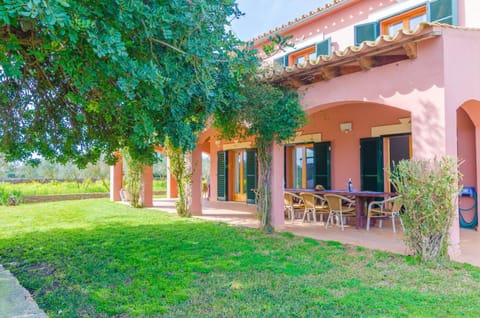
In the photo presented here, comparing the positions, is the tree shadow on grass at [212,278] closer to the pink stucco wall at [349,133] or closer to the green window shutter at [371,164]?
the green window shutter at [371,164]

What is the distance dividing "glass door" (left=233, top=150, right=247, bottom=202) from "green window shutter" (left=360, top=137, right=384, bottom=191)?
20.5 ft

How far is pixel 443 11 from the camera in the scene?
27.0 ft

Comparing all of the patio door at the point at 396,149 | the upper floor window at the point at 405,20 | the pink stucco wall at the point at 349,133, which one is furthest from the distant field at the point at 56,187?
the upper floor window at the point at 405,20

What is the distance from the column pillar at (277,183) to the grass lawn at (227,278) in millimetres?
961

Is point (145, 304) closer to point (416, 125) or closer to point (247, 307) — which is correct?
point (247, 307)

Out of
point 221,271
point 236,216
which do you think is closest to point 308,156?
point 236,216

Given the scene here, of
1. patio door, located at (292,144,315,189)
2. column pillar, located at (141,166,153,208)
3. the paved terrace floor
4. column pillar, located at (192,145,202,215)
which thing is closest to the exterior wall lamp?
patio door, located at (292,144,315,189)

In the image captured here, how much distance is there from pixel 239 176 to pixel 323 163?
543 cm

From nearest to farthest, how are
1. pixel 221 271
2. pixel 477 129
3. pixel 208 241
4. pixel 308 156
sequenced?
pixel 221 271, pixel 208 241, pixel 477 129, pixel 308 156

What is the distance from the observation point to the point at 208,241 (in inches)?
291

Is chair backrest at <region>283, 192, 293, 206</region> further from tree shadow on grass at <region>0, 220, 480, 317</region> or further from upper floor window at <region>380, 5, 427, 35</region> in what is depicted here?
upper floor window at <region>380, 5, 427, 35</region>

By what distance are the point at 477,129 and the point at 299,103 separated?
165 inches

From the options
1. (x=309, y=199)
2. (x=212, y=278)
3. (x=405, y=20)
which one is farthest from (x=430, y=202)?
(x=405, y=20)

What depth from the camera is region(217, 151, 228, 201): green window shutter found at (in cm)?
1650
